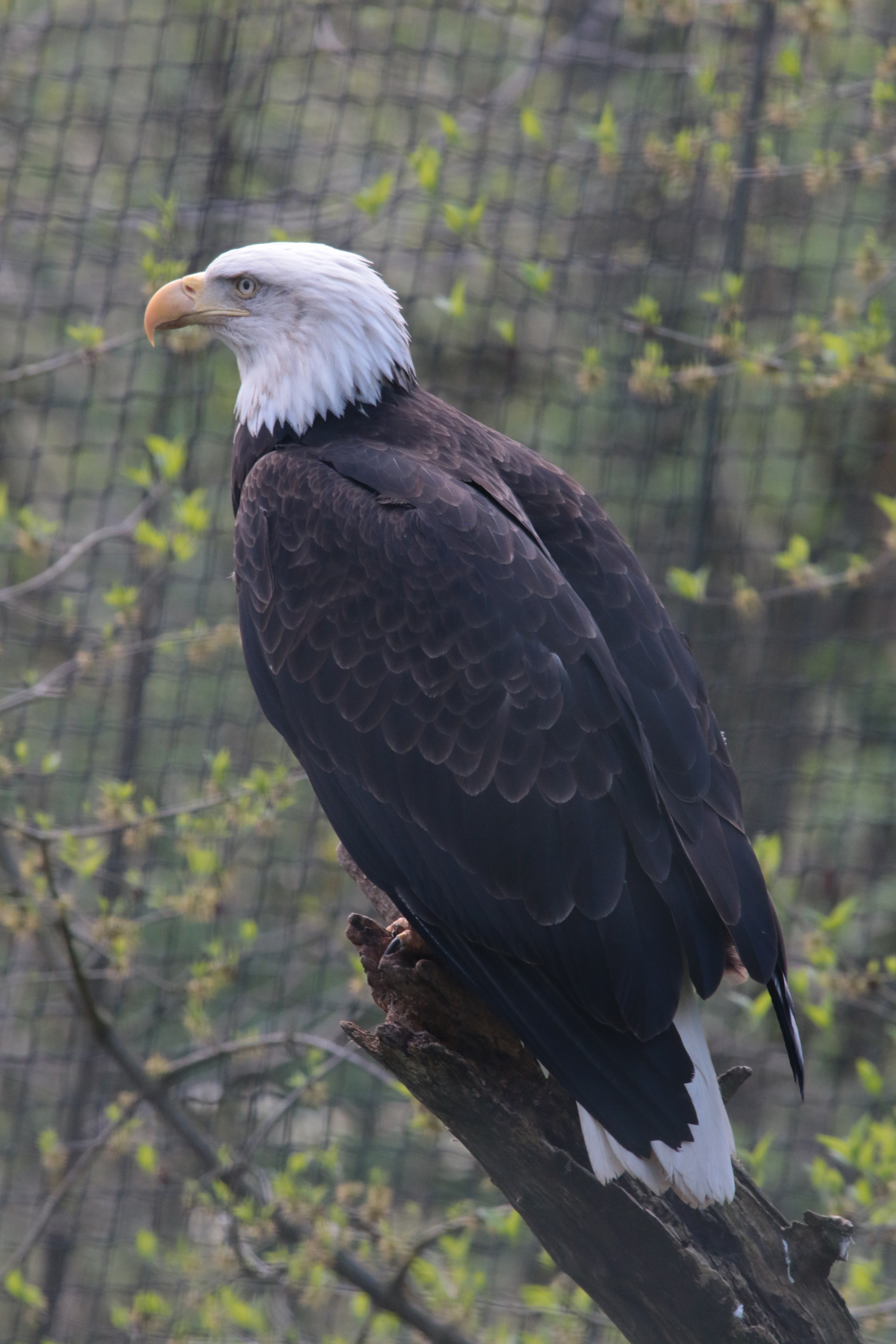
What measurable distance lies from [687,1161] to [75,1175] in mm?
2206

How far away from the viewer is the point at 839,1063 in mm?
4176

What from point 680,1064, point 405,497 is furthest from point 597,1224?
point 405,497

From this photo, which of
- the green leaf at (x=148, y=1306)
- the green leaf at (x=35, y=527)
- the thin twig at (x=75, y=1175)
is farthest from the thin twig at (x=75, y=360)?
the green leaf at (x=148, y=1306)

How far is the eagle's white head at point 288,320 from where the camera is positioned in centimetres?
251

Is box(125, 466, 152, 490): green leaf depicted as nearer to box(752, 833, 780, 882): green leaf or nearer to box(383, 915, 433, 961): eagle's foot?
box(383, 915, 433, 961): eagle's foot

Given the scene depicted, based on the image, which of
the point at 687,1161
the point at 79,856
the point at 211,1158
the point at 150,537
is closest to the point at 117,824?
the point at 79,856

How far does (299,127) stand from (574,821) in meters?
2.72

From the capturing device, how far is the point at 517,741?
199cm

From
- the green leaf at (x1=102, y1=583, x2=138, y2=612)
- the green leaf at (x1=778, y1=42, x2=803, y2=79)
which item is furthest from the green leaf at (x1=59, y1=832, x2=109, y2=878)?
the green leaf at (x1=778, y1=42, x2=803, y2=79)

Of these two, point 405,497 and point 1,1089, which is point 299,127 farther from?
point 1,1089

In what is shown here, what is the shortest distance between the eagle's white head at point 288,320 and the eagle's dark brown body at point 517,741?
0.22 metres

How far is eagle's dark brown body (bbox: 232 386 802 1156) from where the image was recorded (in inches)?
74.3

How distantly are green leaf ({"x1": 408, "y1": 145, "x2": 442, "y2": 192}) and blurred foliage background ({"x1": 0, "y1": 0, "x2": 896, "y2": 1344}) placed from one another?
12 centimetres

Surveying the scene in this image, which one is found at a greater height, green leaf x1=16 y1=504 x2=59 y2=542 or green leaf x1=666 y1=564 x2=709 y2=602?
green leaf x1=666 y1=564 x2=709 y2=602
